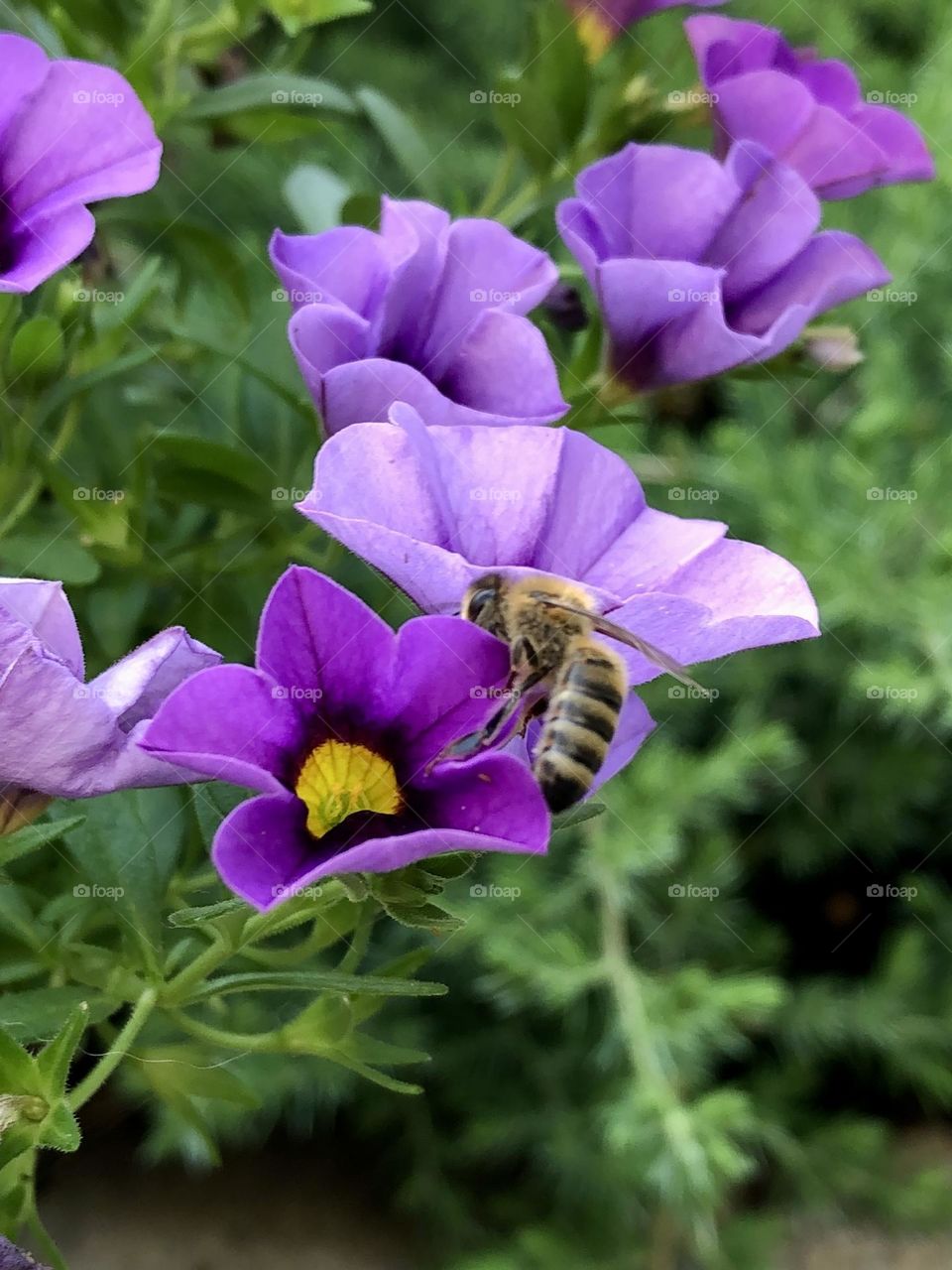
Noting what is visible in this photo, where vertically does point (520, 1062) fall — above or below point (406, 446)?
below

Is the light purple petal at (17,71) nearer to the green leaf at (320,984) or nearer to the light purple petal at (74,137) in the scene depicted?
the light purple petal at (74,137)

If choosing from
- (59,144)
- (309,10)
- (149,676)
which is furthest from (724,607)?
(309,10)

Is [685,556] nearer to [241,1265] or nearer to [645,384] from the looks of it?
[645,384]

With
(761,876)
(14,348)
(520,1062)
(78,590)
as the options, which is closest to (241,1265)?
(520,1062)

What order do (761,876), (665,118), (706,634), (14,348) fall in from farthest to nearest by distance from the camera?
(761,876) < (665,118) < (14,348) < (706,634)

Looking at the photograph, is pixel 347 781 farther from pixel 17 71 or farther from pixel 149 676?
pixel 17 71

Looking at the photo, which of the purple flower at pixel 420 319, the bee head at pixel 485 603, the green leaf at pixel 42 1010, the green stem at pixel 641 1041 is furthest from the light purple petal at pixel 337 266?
the green stem at pixel 641 1041

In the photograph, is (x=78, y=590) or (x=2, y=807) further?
(x=78, y=590)

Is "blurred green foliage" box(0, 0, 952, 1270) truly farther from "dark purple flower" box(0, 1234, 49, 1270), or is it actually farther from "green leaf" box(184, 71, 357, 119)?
"dark purple flower" box(0, 1234, 49, 1270)
